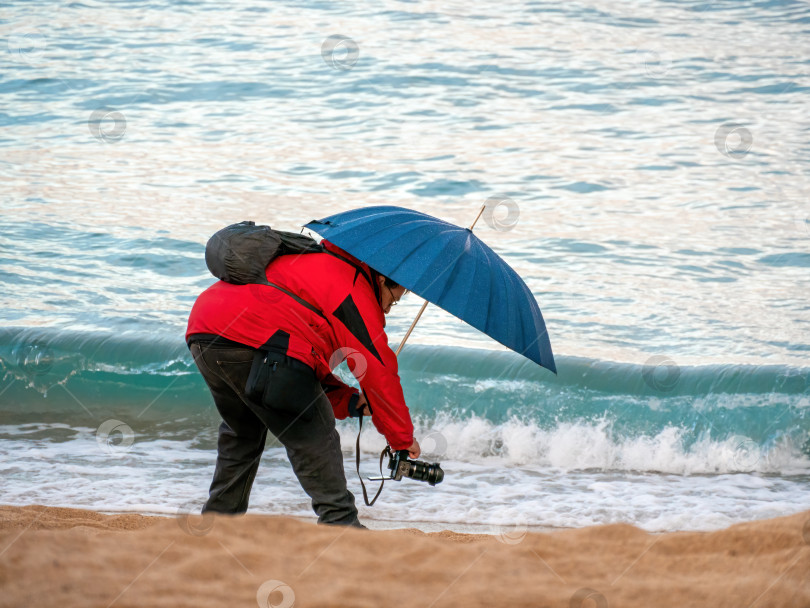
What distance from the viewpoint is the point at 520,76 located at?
17891 millimetres

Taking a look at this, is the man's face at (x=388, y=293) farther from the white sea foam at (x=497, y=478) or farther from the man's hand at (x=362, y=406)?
the white sea foam at (x=497, y=478)

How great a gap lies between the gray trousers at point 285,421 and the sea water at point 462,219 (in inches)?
71.5

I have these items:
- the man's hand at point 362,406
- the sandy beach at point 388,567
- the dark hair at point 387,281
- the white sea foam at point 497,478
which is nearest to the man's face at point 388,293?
the dark hair at point 387,281

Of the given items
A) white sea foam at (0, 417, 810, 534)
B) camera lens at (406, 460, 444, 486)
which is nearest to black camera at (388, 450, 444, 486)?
camera lens at (406, 460, 444, 486)

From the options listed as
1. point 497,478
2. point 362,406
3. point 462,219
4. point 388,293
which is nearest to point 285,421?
point 362,406

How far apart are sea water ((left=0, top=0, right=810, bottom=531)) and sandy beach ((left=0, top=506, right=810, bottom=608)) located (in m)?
2.13

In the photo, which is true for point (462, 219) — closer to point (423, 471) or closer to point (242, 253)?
point (423, 471)

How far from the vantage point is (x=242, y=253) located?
3.50 m

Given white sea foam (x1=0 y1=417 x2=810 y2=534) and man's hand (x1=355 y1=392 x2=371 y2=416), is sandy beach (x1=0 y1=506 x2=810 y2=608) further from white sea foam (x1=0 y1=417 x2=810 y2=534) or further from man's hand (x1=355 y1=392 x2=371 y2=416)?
white sea foam (x1=0 y1=417 x2=810 y2=534)

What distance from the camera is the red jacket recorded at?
3451 millimetres

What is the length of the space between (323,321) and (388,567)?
92 centimetres

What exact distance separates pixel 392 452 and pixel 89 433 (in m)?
4.08

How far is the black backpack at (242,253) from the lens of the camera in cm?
350

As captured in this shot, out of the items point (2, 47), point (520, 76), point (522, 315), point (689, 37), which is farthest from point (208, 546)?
point (2, 47)
